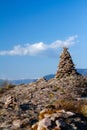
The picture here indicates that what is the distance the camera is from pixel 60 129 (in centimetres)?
1312

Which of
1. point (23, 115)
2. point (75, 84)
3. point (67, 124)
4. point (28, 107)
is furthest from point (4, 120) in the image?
point (75, 84)

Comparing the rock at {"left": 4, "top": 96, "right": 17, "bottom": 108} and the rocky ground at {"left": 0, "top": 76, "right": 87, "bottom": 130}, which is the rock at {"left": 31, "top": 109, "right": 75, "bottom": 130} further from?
the rock at {"left": 4, "top": 96, "right": 17, "bottom": 108}

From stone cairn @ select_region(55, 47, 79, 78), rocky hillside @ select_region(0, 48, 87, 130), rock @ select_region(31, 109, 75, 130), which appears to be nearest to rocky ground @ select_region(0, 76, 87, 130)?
rocky hillside @ select_region(0, 48, 87, 130)

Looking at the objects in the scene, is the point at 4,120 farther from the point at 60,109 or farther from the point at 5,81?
the point at 5,81

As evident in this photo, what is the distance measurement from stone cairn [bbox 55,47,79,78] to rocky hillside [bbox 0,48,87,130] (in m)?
3.80

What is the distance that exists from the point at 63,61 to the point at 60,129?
24.9m

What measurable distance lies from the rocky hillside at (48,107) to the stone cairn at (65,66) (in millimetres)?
3795

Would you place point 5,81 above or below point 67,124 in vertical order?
above

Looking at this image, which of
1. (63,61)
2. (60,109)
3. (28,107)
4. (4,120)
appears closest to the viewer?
(60,109)

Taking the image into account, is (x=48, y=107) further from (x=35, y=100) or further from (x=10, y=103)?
(x=35, y=100)

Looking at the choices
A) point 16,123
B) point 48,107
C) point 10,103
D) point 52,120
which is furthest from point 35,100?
point 52,120

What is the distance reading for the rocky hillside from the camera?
13.9m

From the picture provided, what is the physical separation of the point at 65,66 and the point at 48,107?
21.2m

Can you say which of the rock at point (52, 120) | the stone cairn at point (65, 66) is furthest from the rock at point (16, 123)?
the stone cairn at point (65, 66)
